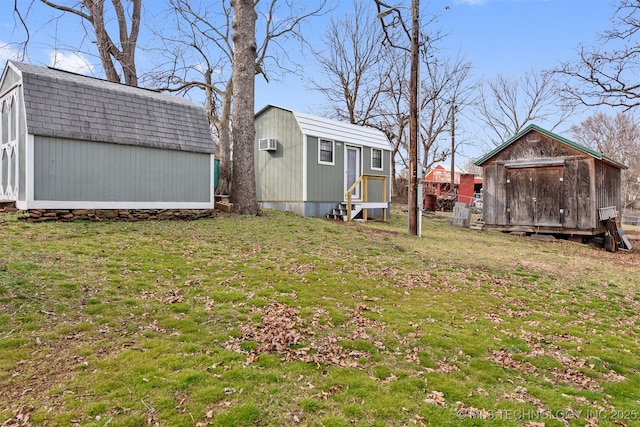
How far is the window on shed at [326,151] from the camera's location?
13.5 m

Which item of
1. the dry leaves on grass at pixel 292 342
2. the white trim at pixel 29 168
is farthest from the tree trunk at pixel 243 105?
the dry leaves on grass at pixel 292 342

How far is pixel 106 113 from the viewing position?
9312mm

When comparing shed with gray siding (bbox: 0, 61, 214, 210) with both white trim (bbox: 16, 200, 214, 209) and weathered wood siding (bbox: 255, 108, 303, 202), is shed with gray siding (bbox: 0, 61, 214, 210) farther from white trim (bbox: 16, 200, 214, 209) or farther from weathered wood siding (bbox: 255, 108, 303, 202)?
weathered wood siding (bbox: 255, 108, 303, 202)

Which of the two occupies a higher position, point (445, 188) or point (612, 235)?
point (445, 188)

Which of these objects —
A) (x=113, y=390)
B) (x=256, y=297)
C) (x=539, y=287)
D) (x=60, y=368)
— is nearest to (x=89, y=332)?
(x=60, y=368)

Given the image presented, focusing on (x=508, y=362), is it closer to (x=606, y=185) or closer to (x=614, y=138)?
(x=606, y=185)

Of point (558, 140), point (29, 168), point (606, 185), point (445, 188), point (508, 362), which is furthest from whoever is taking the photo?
point (445, 188)

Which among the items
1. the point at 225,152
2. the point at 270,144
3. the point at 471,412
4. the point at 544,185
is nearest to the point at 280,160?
the point at 270,144

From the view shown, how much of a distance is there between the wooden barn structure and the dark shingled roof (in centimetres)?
1009

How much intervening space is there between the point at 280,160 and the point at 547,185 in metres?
9.10

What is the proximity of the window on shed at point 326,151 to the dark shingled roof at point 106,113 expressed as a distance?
4.06 meters

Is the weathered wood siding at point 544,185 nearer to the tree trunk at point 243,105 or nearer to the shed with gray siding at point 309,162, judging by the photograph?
the shed with gray siding at point 309,162

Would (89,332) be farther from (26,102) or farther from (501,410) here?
(26,102)

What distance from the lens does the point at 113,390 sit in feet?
8.76
